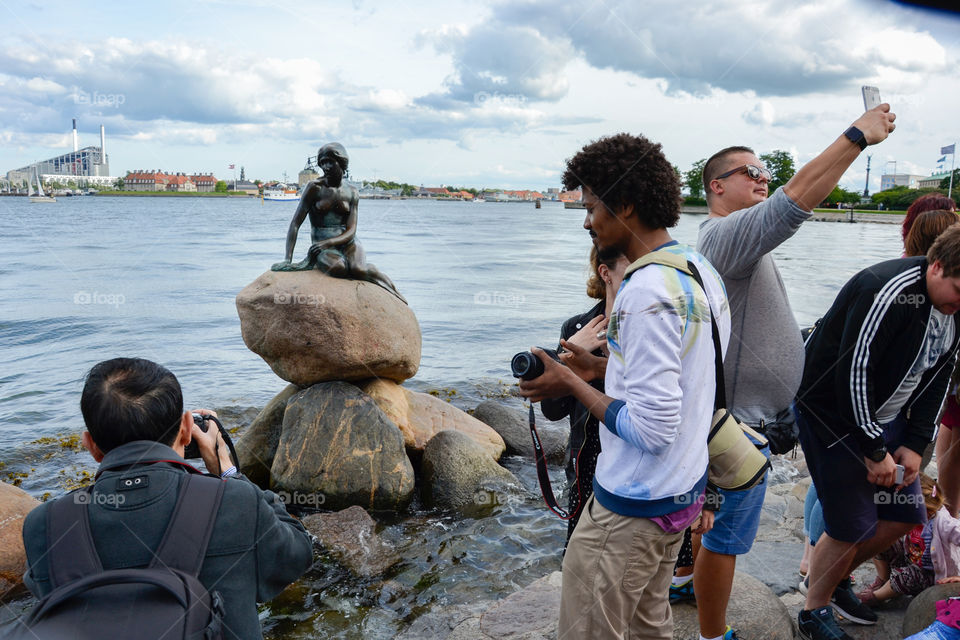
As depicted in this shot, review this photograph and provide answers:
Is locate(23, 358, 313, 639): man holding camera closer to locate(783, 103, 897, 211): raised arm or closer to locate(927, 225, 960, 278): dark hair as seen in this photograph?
locate(783, 103, 897, 211): raised arm

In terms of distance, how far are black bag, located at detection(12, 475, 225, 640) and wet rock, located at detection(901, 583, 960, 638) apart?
3.36 m

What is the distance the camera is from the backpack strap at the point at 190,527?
1875 millimetres

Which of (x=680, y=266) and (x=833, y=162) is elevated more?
(x=833, y=162)

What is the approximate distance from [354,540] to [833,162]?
4.83 metres

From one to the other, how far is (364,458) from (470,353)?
8.80 meters

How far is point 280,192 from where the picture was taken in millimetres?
125875

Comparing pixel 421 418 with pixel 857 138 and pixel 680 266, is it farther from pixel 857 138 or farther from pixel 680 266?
pixel 680 266

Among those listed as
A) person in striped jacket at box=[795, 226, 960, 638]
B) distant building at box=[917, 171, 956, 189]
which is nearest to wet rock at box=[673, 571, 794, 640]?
person in striped jacket at box=[795, 226, 960, 638]

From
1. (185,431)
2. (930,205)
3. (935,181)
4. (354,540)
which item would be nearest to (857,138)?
(930,205)

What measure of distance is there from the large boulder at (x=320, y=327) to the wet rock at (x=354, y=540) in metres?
1.79

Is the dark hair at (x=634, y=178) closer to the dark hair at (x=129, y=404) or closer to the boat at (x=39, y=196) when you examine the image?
the dark hair at (x=129, y=404)

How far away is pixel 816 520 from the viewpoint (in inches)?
162

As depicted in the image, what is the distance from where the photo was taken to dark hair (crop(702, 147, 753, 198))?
361 centimetres

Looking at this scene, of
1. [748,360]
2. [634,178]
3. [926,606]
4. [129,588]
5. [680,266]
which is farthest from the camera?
[926,606]
